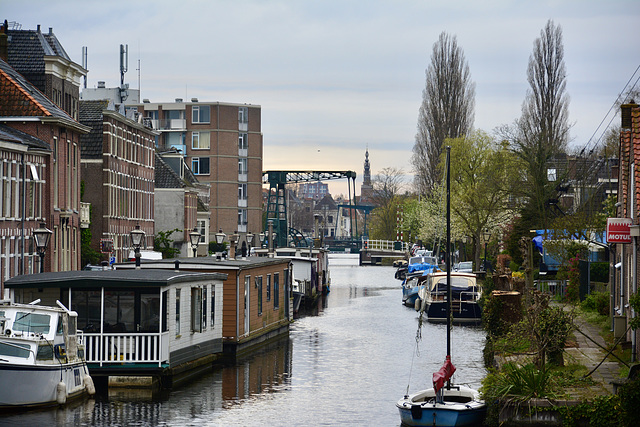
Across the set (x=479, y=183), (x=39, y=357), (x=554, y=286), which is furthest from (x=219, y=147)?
(x=39, y=357)

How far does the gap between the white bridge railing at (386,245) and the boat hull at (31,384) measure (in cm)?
11720

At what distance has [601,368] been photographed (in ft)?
84.4

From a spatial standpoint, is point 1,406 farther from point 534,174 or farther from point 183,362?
point 534,174

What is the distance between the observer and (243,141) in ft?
389

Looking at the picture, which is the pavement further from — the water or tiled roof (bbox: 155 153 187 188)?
tiled roof (bbox: 155 153 187 188)

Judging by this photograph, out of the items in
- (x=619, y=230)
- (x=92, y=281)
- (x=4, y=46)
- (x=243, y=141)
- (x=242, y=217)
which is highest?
(x=243, y=141)

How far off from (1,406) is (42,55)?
32.1 metres

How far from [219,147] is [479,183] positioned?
4372cm

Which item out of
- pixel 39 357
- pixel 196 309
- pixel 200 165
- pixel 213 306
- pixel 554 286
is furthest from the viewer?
pixel 200 165

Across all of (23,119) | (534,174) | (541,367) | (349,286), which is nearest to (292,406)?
(541,367)

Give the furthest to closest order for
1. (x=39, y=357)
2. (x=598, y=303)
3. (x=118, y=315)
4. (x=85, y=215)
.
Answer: (x=85, y=215)
(x=598, y=303)
(x=118, y=315)
(x=39, y=357)

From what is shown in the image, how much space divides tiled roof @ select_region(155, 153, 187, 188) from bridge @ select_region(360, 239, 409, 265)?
5515 centimetres

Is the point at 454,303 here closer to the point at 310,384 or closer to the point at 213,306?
the point at 213,306

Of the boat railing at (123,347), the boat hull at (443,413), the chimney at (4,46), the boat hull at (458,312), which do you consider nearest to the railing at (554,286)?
the boat hull at (458,312)
